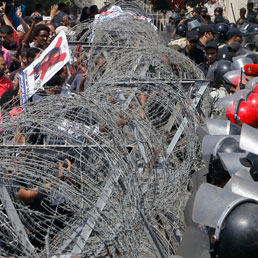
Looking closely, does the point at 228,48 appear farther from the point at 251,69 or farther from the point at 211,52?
the point at 251,69

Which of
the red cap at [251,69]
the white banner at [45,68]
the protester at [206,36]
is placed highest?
the white banner at [45,68]

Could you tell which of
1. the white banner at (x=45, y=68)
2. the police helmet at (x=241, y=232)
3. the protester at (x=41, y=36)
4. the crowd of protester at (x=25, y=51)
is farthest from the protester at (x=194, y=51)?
the police helmet at (x=241, y=232)

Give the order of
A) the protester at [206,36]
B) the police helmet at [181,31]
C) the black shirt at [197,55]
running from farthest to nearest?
the police helmet at [181,31] → the protester at [206,36] → the black shirt at [197,55]

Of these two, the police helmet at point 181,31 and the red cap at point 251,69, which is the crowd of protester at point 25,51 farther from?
the police helmet at point 181,31

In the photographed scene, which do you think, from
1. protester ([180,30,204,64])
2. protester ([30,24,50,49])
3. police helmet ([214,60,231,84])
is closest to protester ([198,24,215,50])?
protester ([180,30,204,64])

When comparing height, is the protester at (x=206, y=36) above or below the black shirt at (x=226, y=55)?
above

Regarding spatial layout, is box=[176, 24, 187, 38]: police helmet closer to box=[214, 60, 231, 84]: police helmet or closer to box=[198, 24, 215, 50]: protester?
box=[198, 24, 215, 50]: protester

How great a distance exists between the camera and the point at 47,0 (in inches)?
960

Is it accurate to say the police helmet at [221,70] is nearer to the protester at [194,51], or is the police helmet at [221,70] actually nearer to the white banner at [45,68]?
the protester at [194,51]

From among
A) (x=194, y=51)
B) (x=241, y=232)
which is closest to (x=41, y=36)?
(x=194, y=51)

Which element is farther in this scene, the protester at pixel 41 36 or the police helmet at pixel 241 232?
the protester at pixel 41 36

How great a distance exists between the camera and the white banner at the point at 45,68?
17.2 ft

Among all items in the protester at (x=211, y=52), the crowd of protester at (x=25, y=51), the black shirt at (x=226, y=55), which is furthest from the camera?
the black shirt at (x=226, y=55)

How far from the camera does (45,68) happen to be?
538 cm
